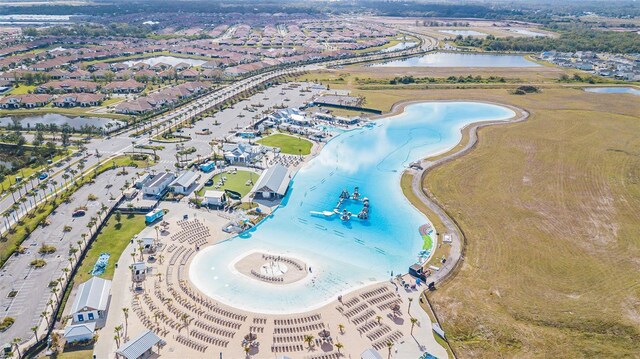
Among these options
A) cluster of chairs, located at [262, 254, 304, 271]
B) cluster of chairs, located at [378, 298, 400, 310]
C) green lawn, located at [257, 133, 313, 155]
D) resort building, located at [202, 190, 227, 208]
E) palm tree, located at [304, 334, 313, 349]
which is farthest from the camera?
green lawn, located at [257, 133, 313, 155]

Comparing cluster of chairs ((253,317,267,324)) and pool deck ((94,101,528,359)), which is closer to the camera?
pool deck ((94,101,528,359))

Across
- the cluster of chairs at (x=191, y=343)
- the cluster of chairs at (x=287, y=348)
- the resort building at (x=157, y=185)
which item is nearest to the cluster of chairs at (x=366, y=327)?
the cluster of chairs at (x=287, y=348)

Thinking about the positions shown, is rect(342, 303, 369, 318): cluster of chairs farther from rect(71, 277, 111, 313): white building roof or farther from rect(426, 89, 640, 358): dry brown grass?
Answer: rect(71, 277, 111, 313): white building roof

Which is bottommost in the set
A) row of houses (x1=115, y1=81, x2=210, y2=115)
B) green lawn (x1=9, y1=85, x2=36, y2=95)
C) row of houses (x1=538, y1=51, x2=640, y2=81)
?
green lawn (x1=9, y1=85, x2=36, y2=95)

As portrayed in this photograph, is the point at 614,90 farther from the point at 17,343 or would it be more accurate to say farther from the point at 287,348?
the point at 17,343

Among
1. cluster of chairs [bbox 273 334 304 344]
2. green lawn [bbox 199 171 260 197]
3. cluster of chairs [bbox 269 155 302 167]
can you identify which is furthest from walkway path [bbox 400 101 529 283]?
green lawn [bbox 199 171 260 197]

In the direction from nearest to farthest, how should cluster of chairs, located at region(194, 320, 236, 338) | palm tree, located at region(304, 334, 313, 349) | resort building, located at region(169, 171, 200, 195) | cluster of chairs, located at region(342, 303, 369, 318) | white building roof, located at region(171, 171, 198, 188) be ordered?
palm tree, located at region(304, 334, 313, 349), cluster of chairs, located at region(194, 320, 236, 338), cluster of chairs, located at region(342, 303, 369, 318), resort building, located at region(169, 171, 200, 195), white building roof, located at region(171, 171, 198, 188)
